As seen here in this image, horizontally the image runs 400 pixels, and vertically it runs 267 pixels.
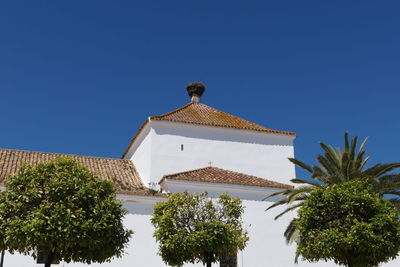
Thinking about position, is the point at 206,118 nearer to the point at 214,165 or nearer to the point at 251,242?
the point at 214,165

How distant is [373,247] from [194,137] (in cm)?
1036

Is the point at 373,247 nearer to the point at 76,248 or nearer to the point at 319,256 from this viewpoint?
the point at 319,256

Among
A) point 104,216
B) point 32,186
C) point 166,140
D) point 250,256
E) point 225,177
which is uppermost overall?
point 166,140

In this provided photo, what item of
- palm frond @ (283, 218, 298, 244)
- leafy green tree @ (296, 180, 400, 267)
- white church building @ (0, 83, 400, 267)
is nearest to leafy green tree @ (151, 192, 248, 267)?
leafy green tree @ (296, 180, 400, 267)

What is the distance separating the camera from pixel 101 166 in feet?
66.9

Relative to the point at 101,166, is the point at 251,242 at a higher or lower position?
lower

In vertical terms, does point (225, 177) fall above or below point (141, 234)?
above

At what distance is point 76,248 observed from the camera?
11852 mm

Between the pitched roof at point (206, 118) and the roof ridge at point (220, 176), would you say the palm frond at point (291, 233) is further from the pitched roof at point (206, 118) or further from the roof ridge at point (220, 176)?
the pitched roof at point (206, 118)

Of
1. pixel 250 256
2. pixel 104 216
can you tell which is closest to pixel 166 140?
pixel 250 256

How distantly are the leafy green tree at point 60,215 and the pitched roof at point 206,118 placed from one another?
8.36m

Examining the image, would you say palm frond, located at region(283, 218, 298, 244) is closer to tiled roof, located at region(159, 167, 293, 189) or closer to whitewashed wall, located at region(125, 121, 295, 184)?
tiled roof, located at region(159, 167, 293, 189)

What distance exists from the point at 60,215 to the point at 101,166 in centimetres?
908

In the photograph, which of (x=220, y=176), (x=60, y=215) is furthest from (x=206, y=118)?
(x=60, y=215)
